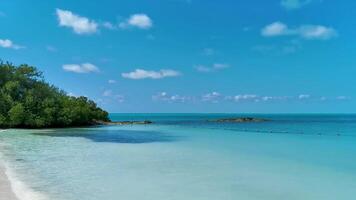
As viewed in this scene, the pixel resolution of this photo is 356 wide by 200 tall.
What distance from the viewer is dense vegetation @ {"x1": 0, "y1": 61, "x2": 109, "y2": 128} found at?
48031 millimetres

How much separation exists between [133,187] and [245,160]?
25.6 feet

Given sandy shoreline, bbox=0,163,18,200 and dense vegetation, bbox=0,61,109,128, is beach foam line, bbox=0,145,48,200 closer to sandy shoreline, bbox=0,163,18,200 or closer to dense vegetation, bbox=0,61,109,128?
sandy shoreline, bbox=0,163,18,200

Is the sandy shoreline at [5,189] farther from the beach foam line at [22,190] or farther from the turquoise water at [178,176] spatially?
the turquoise water at [178,176]

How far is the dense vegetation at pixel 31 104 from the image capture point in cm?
4803

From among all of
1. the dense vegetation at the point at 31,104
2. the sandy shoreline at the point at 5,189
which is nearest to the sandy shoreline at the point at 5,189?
the sandy shoreline at the point at 5,189

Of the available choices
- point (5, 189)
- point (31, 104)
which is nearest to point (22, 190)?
point (5, 189)

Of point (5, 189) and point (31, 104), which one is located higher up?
point (31, 104)

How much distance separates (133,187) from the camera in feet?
36.0

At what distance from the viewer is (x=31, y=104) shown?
5044 centimetres

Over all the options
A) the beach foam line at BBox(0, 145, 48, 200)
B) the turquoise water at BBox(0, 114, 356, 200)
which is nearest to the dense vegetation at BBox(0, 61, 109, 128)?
the turquoise water at BBox(0, 114, 356, 200)

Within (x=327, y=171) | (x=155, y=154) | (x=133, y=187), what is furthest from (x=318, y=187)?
(x=155, y=154)

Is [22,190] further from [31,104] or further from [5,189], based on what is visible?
[31,104]

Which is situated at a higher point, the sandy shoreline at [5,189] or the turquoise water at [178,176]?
the sandy shoreline at [5,189]

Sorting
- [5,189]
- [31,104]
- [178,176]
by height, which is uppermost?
[31,104]
